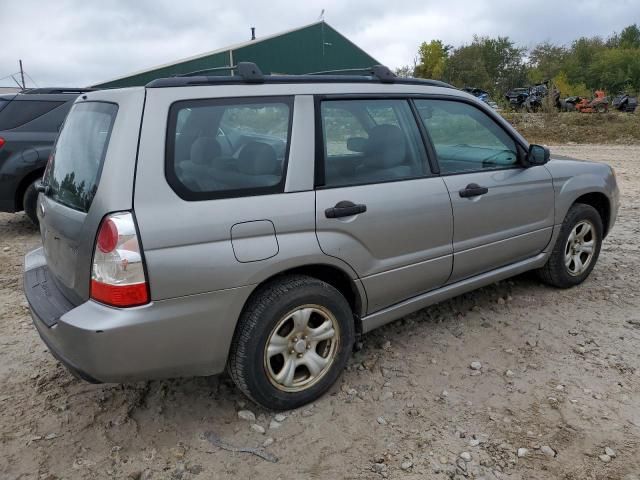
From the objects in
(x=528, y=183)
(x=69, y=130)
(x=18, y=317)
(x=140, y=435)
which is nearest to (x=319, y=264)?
(x=140, y=435)

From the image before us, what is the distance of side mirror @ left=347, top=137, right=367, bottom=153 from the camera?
10.0 feet

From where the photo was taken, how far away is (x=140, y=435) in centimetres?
266

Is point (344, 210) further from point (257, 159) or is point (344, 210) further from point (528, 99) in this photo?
point (528, 99)

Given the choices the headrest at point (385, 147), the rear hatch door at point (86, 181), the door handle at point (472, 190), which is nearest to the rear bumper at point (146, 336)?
the rear hatch door at point (86, 181)

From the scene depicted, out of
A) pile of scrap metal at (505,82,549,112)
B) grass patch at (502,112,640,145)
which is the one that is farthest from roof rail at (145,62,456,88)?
pile of scrap metal at (505,82,549,112)

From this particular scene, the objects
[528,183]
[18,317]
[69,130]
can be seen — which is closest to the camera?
[69,130]

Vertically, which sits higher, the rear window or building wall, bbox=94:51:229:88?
building wall, bbox=94:51:229:88

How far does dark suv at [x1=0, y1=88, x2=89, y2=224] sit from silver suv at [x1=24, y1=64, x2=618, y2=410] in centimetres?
360

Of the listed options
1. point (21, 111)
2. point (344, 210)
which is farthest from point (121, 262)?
point (21, 111)

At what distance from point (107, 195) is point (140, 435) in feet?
4.02

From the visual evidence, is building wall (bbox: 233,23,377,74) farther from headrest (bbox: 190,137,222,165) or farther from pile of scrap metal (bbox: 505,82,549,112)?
headrest (bbox: 190,137,222,165)

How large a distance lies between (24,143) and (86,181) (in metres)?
4.58

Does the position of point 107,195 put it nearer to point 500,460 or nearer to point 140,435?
point 140,435

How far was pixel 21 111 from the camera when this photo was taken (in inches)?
253
